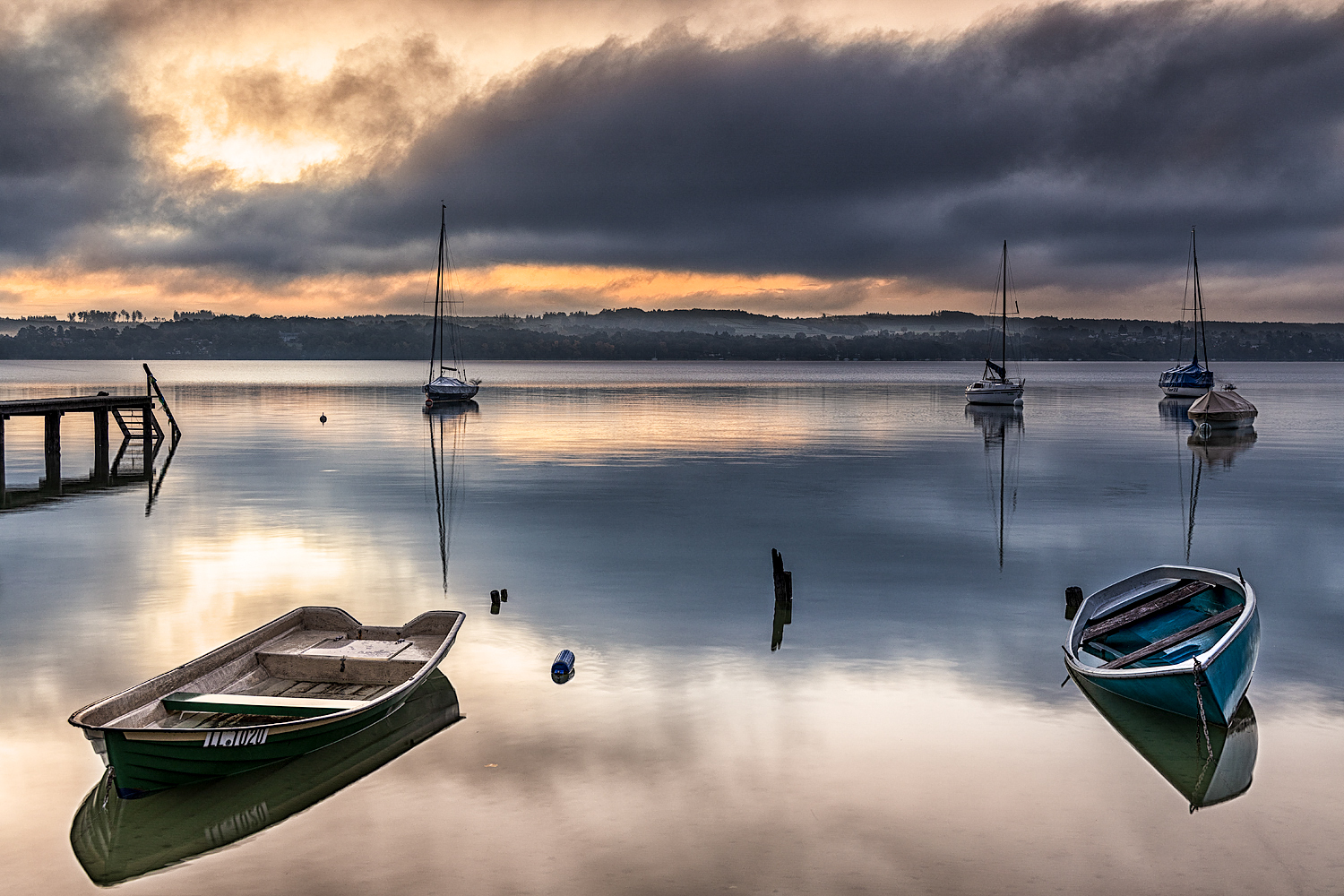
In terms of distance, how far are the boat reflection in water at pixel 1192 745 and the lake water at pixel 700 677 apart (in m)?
0.24

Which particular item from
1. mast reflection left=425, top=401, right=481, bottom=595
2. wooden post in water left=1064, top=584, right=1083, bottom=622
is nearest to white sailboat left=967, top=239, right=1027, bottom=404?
mast reflection left=425, top=401, right=481, bottom=595

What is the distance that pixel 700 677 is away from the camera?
56.8 ft

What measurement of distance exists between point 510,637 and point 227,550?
494 inches

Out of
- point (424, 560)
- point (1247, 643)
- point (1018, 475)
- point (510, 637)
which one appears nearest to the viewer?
point (1247, 643)

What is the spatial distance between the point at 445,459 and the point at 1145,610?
137 feet

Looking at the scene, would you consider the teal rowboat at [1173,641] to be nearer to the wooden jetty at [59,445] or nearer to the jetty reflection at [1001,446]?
the jetty reflection at [1001,446]

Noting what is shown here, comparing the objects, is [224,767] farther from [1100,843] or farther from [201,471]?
[201,471]

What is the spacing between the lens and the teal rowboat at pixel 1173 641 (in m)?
14.5

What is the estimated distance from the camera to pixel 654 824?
1182 centimetres

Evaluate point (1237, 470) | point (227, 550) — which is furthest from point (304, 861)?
point (1237, 470)

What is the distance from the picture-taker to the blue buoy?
671 inches

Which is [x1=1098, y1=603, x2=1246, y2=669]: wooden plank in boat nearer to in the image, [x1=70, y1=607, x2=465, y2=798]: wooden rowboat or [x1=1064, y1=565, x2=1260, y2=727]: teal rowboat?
[x1=1064, y1=565, x2=1260, y2=727]: teal rowboat

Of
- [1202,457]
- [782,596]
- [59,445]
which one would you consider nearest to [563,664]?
[782,596]

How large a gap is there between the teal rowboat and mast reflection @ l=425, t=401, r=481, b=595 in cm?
1396
